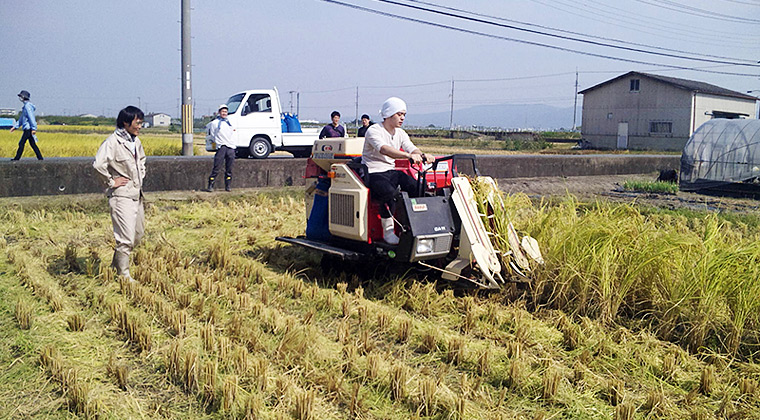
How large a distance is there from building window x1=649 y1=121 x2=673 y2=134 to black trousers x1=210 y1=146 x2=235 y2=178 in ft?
114

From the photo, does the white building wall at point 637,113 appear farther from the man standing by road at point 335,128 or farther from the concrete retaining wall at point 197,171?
the man standing by road at point 335,128

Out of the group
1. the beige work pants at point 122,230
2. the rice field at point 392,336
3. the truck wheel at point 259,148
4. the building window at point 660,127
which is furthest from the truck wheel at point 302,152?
the building window at point 660,127

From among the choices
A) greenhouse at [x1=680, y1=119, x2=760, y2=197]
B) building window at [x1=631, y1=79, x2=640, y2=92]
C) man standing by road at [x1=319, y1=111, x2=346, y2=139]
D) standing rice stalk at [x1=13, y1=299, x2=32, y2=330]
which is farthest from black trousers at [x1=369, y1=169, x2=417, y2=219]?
building window at [x1=631, y1=79, x2=640, y2=92]

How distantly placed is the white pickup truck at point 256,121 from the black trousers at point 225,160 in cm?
452

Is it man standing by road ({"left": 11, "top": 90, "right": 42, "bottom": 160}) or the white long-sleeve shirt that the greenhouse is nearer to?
the white long-sleeve shirt

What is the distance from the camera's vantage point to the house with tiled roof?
131 feet

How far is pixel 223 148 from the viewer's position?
12.8 meters

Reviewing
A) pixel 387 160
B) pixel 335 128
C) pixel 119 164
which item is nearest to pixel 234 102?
pixel 335 128

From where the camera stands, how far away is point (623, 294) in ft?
17.6

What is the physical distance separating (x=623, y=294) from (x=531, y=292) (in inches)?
31.7

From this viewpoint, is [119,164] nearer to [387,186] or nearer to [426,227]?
[387,186]

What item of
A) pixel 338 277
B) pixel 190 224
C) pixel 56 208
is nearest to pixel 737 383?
pixel 338 277

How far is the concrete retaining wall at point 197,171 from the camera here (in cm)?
1132

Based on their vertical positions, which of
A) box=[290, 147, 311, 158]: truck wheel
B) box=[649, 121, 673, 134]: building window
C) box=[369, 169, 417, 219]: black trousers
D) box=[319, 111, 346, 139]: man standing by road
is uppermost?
box=[649, 121, 673, 134]: building window
